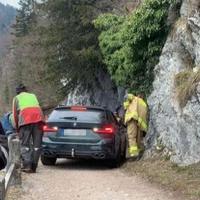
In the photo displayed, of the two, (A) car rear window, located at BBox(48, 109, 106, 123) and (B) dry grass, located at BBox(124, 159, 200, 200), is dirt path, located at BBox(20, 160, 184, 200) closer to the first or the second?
(B) dry grass, located at BBox(124, 159, 200, 200)

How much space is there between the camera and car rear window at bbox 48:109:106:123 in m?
15.4

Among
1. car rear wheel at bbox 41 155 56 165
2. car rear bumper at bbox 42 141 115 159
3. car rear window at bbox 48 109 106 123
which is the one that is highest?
car rear window at bbox 48 109 106 123

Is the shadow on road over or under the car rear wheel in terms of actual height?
under

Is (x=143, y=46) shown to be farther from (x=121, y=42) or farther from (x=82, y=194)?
(x=82, y=194)

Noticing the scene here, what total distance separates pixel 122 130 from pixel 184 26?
326cm

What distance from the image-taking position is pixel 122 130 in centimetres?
1702

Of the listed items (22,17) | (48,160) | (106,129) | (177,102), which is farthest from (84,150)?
(22,17)

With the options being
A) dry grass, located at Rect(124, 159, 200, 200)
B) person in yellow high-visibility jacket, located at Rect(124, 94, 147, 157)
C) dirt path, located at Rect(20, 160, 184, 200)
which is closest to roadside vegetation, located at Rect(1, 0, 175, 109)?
person in yellow high-visibility jacket, located at Rect(124, 94, 147, 157)

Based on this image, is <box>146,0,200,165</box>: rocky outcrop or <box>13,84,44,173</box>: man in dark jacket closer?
<box>146,0,200,165</box>: rocky outcrop

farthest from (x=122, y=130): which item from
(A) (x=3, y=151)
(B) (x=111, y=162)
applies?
(A) (x=3, y=151)

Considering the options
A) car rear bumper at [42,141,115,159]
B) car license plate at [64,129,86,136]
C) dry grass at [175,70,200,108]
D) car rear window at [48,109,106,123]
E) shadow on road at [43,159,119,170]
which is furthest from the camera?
shadow on road at [43,159,119,170]

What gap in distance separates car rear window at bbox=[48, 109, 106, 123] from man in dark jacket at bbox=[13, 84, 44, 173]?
127cm

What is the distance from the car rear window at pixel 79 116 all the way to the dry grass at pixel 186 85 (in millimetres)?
2113

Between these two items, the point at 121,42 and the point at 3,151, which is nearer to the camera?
the point at 3,151
